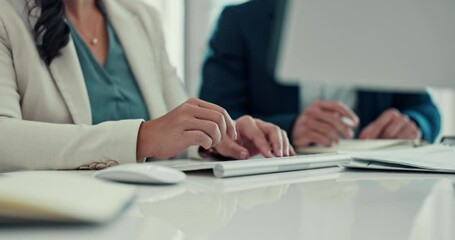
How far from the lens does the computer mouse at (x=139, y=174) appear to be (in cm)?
69

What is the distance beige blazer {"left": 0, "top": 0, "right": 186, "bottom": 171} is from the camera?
92cm

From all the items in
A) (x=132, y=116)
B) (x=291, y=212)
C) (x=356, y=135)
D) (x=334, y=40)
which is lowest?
(x=356, y=135)

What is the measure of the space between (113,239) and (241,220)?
0.44 ft

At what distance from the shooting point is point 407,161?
2.99ft

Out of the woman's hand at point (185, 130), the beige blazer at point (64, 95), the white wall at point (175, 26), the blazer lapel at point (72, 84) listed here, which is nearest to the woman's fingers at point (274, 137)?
the woman's hand at point (185, 130)

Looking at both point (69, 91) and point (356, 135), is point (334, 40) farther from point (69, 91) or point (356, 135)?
point (356, 135)

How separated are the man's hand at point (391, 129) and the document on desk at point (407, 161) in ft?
1.56

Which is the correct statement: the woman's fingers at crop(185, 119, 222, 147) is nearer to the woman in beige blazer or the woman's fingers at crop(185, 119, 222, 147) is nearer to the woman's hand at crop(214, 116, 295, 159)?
the woman in beige blazer

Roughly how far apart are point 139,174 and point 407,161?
1.46 ft

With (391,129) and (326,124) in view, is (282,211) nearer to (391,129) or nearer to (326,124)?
(326,124)

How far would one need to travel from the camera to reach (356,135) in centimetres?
175

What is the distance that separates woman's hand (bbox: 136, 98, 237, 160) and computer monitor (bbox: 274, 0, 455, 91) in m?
0.20

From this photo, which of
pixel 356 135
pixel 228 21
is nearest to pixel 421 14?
pixel 356 135

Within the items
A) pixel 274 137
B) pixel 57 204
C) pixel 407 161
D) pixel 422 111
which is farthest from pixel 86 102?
pixel 422 111
